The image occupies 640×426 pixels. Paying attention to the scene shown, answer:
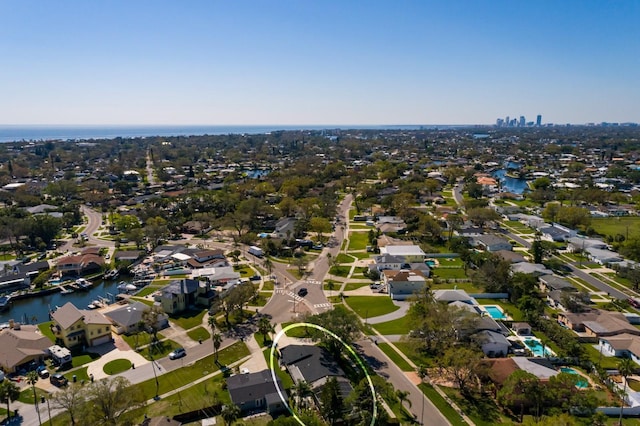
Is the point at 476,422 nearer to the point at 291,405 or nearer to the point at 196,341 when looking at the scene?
the point at 291,405

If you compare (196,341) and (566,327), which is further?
(566,327)

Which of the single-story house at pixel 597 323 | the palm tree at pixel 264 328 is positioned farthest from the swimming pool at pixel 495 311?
the palm tree at pixel 264 328

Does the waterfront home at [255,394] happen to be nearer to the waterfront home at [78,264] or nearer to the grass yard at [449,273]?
the grass yard at [449,273]

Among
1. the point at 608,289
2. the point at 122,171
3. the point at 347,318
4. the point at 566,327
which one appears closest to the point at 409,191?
the point at 608,289

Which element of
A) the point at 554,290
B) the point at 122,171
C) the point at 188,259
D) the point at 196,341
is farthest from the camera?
the point at 122,171

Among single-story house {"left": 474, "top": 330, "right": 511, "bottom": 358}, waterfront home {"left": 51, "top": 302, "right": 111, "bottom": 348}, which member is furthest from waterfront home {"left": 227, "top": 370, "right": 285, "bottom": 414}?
single-story house {"left": 474, "top": 330, "right": 511, "bottom": 358}

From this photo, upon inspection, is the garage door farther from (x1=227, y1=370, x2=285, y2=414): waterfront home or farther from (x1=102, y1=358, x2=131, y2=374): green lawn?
(x1=227, y1=370, x2=285, y2=414): waterfront home
